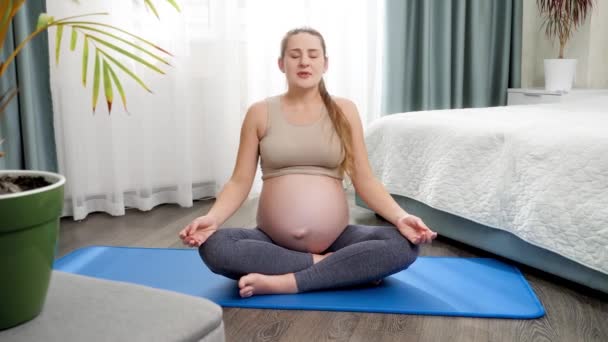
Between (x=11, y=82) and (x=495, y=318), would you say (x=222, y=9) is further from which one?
(x=495, y=318)

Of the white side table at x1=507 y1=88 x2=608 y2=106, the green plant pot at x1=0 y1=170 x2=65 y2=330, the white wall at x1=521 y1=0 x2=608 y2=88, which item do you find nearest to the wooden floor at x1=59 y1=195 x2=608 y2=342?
the green plant pot at x1=0 y1=170 x2=65 y2=330

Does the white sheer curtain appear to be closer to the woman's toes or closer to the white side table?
the white side table

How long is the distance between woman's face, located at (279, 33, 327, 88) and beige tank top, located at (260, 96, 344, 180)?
0.11 meters

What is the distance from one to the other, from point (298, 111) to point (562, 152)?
30.8 inches

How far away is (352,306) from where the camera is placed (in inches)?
63.1

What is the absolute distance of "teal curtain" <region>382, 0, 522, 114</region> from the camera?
3467 millimetres

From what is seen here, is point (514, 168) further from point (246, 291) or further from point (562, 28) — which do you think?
point (562, 28)

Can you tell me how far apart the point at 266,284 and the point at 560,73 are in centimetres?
254

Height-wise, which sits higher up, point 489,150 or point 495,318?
point 489,150

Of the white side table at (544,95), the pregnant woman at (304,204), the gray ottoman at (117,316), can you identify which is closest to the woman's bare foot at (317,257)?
the pregnant woman at (304,204)

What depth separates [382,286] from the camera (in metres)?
1.75

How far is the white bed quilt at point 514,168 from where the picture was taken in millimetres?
1667

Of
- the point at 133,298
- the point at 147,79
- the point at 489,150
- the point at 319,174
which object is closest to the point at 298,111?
the point at 319,174

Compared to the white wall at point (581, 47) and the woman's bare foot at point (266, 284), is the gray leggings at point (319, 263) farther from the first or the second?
the white wall at point (581, 47)
